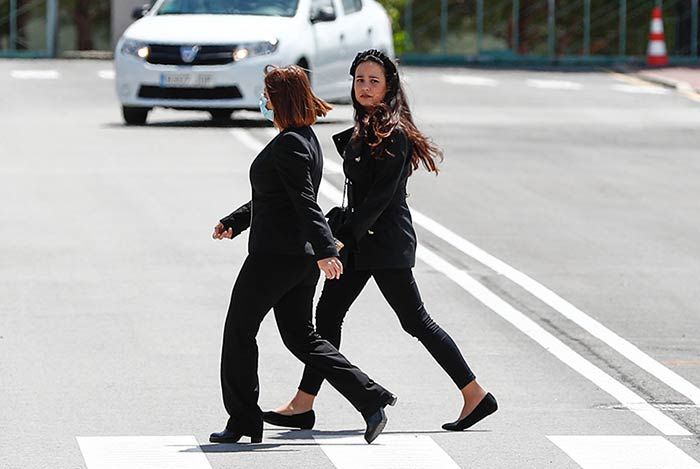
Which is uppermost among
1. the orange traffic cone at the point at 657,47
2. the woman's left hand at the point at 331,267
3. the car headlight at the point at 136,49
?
the woman's left hand at the point at 331,267

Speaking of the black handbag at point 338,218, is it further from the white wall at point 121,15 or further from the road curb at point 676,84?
the white wall at point 121,15

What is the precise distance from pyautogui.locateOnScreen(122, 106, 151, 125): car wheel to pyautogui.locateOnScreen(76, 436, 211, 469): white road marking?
50.2 feet

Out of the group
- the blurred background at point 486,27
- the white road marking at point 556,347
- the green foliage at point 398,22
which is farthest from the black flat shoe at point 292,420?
the blurred background at point 486,27

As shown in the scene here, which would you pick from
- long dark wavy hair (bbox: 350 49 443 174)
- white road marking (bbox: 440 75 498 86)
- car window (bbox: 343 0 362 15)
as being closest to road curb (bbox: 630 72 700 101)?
white road marking (bbox: 440 75 498 86)

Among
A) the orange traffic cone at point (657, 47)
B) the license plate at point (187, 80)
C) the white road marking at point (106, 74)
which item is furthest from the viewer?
the orange traffic cone at point (657, 47)

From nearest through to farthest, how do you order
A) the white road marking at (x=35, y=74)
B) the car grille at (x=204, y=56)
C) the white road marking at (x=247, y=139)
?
the white road marking at (x=247, y=139) → the car grille at (x=204, y=56) → the white road marking at (x=35, y=74)

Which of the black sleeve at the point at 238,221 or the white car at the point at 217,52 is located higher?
the black sleeve at the point at 238,221

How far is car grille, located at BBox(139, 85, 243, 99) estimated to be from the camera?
23.1 meters

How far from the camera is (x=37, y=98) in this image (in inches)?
1090

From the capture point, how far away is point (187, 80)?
23.1 m

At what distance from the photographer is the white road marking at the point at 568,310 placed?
31.9 ft

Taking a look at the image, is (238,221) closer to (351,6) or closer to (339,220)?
(339,220)

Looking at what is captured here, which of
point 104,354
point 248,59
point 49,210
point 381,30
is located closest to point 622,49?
point 381,30

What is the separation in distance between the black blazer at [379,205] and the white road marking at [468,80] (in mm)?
24368
